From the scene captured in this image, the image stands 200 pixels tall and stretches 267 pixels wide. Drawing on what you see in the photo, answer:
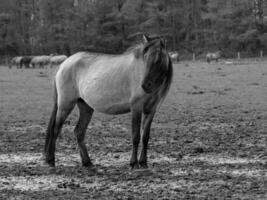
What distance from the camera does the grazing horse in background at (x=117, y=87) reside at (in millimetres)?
7159

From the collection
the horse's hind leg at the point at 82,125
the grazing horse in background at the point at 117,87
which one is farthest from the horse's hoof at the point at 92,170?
the horse's hind leg at the point at 82,125

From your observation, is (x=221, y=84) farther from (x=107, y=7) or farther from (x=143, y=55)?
(x=107, y=7)

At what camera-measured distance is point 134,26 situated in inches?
2506

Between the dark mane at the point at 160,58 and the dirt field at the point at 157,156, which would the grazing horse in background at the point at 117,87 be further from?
the dirt field at the point at 157,156

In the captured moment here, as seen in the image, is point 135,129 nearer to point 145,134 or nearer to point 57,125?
point 145,134

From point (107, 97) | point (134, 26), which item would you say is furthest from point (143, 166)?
point (134, 26)

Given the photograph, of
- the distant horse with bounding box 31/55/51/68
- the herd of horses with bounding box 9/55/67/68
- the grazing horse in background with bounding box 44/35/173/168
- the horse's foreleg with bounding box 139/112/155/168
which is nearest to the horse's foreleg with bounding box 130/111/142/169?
the grazing horse in background with bounding box 44/35/173/168

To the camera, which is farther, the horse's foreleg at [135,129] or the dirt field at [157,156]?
the horse's foreleg at [135,129]

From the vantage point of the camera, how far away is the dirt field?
20.1 ft

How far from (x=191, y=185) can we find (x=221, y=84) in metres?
16.2

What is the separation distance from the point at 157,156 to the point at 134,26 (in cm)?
5615

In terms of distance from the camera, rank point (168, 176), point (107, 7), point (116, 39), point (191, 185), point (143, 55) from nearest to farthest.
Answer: point (191, 185)
point (168, 176)
point (143, 55)
point (116, 39)
point (107, 7)

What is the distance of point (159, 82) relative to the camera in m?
7.16

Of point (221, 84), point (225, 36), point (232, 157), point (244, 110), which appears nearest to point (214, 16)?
point (225, 36)
